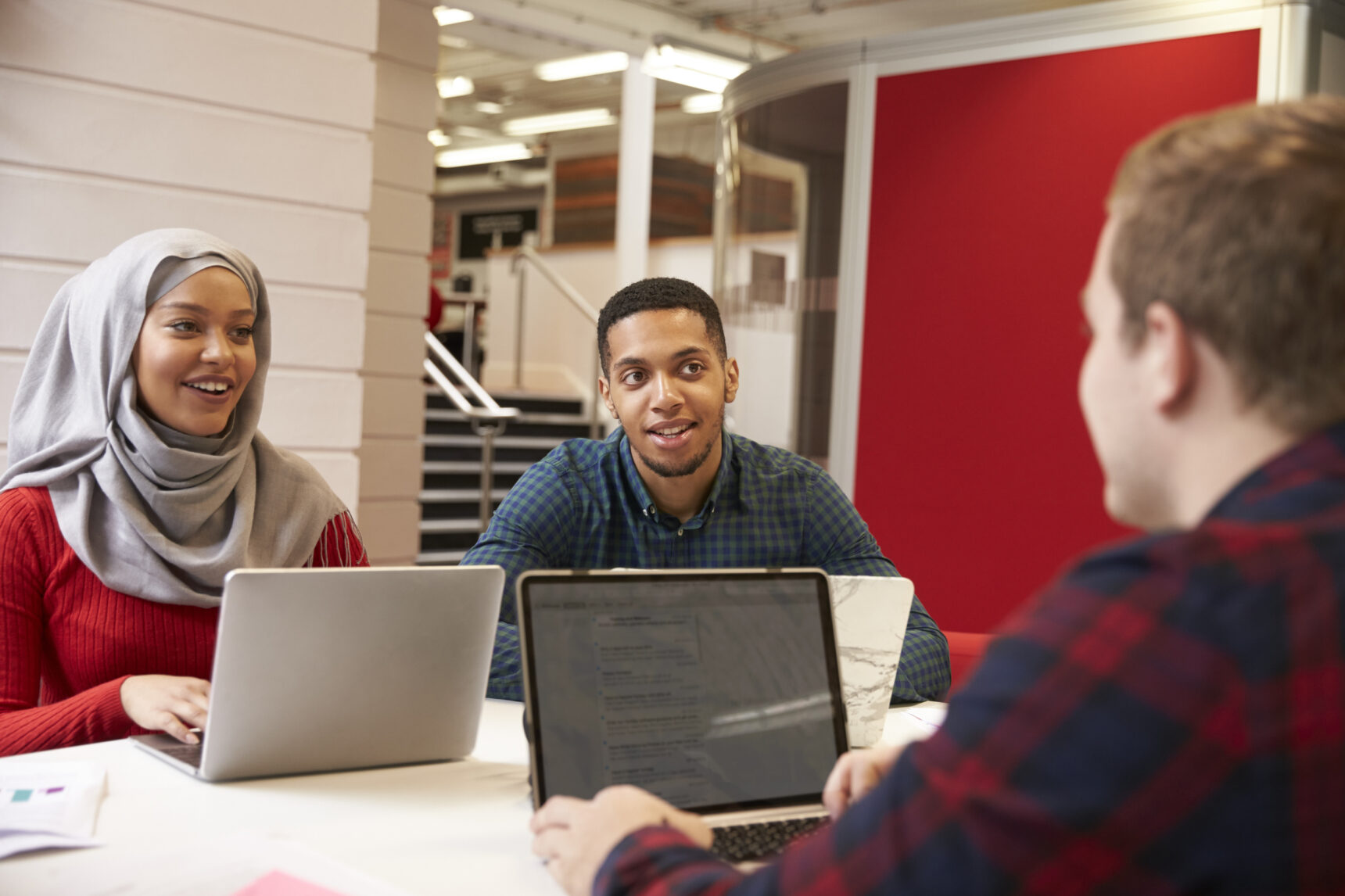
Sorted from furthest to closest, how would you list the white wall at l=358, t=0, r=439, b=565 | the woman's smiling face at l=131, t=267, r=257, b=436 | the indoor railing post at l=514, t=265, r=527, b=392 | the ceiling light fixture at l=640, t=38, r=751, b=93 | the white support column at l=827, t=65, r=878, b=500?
1. the indoor railing post at l=514, t=265, r=527, b=392
2. the ceiling light fixture at l=640, t=38, r=751, b=93
3. the white wall at l=358, t=0, r=439, b=565
4. the white support column at l=827, t=65, r=878, b=500
5. the woman's smiling face at l=131, t=267, r=257, b=436

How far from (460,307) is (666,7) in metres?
4.24

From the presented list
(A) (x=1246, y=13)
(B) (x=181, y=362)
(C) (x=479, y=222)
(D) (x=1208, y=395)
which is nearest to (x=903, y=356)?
(A) (x=1246, y=13)

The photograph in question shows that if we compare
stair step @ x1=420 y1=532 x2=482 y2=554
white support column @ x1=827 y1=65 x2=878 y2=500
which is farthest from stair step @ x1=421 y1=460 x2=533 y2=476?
white support column @ x1=827 y1=65 x2=878 y2=500

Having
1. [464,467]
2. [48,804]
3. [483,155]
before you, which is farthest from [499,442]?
[483,155]

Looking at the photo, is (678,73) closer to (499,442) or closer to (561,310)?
(499,442)

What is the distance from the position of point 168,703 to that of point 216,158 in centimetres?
214

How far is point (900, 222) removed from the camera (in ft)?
14.1

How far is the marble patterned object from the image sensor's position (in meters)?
1.44

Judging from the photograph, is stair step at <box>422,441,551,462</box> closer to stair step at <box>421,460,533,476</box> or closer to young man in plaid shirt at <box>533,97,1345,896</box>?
stair step at <box>421,460,533,476</box>

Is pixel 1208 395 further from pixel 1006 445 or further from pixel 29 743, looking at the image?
pixel 1006 445

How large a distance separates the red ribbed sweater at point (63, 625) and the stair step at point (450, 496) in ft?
16.4

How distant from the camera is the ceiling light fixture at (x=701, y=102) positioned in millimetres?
11008

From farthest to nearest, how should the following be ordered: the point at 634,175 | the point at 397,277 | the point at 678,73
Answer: the point at 634,175
the point at 678,73
the point at 397,277

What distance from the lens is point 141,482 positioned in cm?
191
